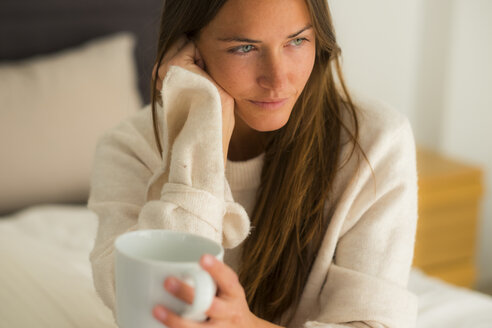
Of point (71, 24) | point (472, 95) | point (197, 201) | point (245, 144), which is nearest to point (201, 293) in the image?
point (197, 201)

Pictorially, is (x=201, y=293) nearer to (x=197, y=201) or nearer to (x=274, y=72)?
(x=197, y=201)

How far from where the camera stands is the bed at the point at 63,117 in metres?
1.52

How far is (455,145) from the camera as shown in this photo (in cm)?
298

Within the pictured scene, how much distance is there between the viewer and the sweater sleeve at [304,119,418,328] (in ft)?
3.43

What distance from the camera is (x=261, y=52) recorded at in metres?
1.01

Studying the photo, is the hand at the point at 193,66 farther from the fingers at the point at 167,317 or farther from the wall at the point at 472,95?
the wall at the point at 472,95

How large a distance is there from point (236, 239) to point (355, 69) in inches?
78.7

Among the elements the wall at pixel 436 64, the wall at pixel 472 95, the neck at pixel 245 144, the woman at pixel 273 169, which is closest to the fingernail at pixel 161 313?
the woman at pixel 273 169

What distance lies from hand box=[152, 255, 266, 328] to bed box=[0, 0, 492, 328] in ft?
2.34

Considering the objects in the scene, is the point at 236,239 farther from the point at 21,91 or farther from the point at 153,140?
the point at 21,91

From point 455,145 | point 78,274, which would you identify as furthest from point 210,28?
point 455,145

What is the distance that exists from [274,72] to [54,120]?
4.16 feet

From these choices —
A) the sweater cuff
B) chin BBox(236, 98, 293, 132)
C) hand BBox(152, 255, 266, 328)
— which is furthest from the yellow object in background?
hand BBox(152, 255, 266, 328)

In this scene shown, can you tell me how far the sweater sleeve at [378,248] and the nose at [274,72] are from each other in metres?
0.23
